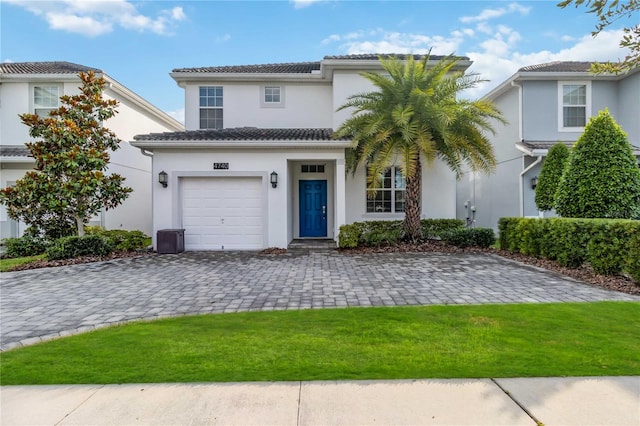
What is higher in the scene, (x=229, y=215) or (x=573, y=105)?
(x=573, y=105)

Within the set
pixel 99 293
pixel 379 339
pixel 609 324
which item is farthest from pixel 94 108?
pixel 609 324

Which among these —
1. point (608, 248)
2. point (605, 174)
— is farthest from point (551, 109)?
point (608, 248)

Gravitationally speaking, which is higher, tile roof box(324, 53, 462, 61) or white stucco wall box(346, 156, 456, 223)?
Result: tile roof box(324, 53, 462, 61)

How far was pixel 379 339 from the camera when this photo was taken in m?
4.27

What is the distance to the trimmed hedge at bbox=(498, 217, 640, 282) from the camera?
6.93m

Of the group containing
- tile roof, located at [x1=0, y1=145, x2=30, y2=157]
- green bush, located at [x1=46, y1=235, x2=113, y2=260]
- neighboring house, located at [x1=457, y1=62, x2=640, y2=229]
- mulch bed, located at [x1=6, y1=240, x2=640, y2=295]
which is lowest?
mulch bed, located at [x1=6, y1=240, x2=640, y2=295]

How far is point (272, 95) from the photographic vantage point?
14.9m

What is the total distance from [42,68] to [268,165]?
37.8 feet

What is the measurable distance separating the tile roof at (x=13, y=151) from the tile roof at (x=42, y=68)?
115 inches

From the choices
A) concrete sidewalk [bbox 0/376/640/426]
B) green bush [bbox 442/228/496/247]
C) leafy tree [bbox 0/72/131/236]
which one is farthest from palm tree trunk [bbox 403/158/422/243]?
leafy tree [bbox 0/72/131/236]

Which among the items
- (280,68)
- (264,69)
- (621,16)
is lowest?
(621,16)

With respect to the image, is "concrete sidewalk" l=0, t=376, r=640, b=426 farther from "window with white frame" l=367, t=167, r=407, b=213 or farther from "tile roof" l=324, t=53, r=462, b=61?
"tile roof" l=324, t=53, r=462, b=61

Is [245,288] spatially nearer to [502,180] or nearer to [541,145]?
[541,145]

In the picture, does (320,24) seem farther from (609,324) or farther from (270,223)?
(609,324)
